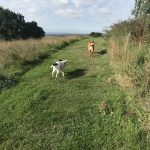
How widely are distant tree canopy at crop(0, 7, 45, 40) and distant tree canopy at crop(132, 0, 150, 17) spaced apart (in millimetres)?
35451

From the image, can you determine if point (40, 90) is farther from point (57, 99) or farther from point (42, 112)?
point (42, 112)

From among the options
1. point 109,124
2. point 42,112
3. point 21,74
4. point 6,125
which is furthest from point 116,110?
point 21,74

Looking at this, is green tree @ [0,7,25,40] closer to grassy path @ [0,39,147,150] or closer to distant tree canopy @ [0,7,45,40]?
distant tree canopy @ [0,7,45,40]

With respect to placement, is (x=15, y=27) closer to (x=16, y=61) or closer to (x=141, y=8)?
(x=141, y=8)

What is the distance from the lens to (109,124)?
25.2 feet

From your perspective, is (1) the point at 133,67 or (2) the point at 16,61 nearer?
(1) the point at 133,67

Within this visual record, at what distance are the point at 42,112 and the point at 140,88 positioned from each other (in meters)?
2.48

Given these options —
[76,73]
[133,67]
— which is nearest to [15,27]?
[76,73]

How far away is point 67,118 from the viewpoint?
830cm

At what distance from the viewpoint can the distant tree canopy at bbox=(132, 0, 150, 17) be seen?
19594 millimetres

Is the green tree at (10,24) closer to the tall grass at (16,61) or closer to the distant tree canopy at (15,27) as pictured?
the distant tree canopy at (15,27)

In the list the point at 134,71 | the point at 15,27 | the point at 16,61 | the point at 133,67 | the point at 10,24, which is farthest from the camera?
the point at 15,27

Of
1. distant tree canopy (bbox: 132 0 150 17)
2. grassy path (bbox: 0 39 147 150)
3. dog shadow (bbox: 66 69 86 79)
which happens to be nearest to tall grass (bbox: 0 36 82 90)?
grassy path (bbox: 0 39 147 150)

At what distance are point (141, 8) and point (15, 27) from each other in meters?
39.0
